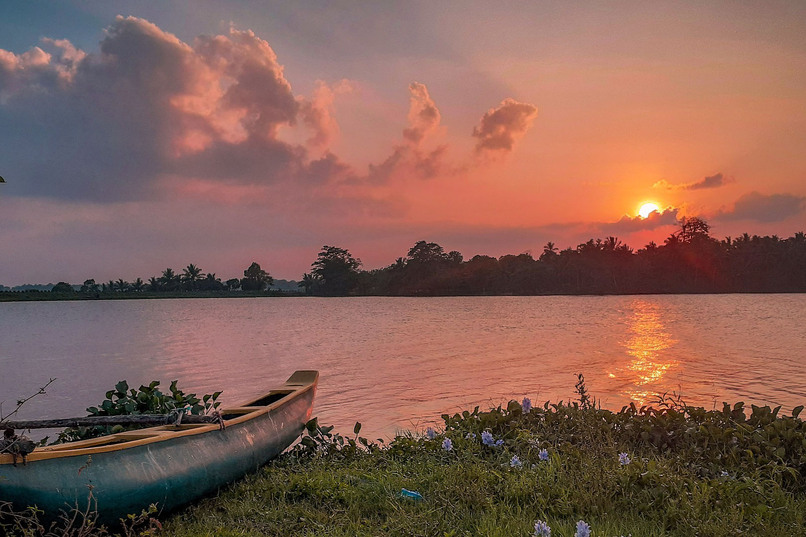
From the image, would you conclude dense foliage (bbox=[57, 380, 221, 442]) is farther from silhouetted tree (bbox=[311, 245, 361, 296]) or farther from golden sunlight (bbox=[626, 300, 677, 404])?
silhouetted tree (bbox=[311, 245, 361, 296])

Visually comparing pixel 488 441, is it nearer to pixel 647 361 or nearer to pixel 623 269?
pixel 647 361

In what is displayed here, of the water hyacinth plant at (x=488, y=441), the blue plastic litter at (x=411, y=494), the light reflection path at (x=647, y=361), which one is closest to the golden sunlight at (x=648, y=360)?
the light reflection path at (x=647, y=361)

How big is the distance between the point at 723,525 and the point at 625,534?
71 centimetres

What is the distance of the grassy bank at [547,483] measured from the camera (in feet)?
14.4

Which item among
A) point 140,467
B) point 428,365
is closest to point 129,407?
point 140,467

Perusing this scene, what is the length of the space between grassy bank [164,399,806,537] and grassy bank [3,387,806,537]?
0.01 m

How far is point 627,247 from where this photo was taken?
10450 centimetres

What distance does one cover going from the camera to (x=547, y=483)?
197 inches

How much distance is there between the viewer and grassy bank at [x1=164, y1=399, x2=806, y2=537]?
173 inches

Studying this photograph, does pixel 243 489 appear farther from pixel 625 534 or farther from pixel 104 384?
pixel 104 384

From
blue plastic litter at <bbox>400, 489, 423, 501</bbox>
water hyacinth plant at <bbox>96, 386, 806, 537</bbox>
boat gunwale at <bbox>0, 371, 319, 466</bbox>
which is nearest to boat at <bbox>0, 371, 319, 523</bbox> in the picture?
boat gunwale at <bbox>0, 371, 319, 466</bbox>

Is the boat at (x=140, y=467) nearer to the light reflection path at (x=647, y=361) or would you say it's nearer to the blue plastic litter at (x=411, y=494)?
the blue plastic litter at (x=411, y=494)

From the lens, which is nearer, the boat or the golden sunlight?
the boat

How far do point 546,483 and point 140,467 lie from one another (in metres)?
3.47
